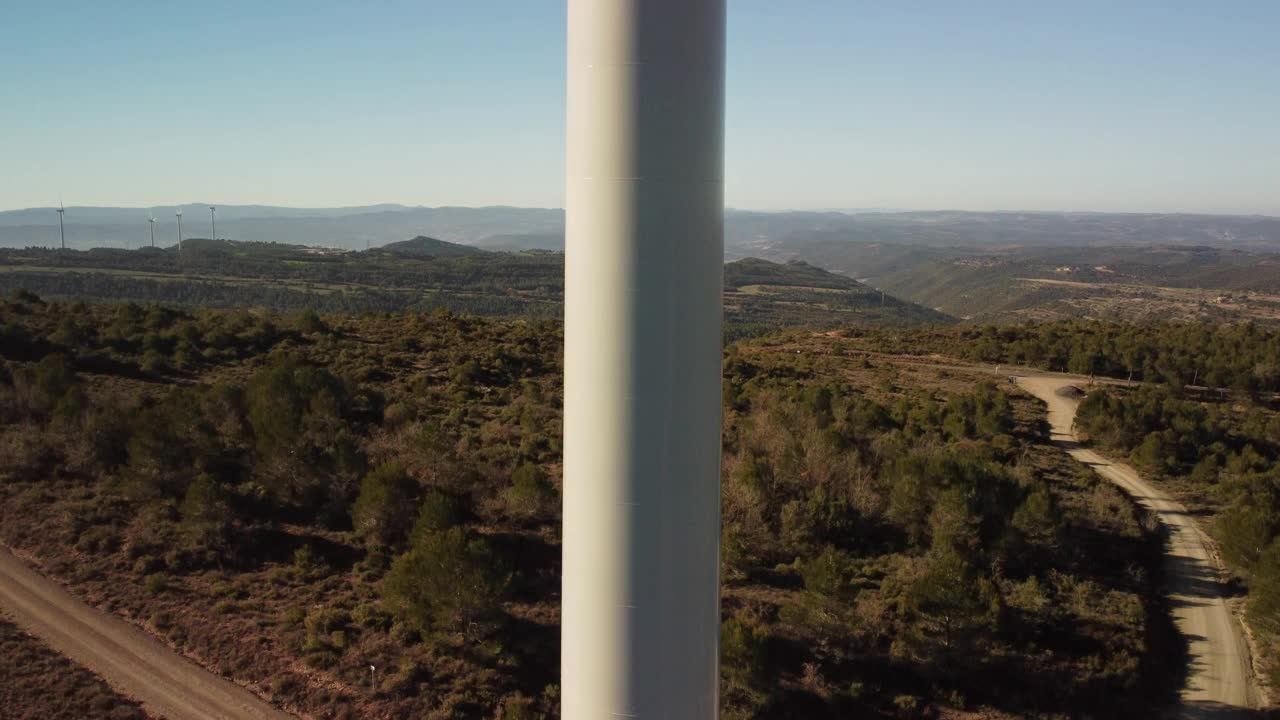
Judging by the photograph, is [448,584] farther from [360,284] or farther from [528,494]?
[360,284]

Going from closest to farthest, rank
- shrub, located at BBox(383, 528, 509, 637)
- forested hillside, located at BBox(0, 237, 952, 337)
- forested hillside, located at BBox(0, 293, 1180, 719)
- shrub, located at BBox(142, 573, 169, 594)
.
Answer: forested hillside, located at BBox(0, 293, 1180, 719)
shrub, located at BBox(383, 528, 509, 637)
shrub, located at BBox(142, 573, 169, 594)
forested hillside, located at BBox(0, 237, 952, 337)

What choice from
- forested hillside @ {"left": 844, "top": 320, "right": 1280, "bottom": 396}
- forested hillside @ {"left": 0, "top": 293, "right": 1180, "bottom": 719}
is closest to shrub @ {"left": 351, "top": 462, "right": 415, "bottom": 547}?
forested hillside @ {"left": 0, "top": 293, "right": 1180, "bottom": 719}

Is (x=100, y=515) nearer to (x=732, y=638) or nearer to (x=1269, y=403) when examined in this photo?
(x=732, y=638)

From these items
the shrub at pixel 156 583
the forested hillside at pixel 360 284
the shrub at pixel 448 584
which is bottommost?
the shrub at pixel 156 583

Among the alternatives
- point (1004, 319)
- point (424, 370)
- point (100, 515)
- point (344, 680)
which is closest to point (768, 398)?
point (424, 370)

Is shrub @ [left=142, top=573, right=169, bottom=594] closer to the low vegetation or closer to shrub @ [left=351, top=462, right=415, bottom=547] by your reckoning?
the low vegetation

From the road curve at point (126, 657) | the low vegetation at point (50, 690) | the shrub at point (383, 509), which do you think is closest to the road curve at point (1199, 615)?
the shrub at point (383, 509)

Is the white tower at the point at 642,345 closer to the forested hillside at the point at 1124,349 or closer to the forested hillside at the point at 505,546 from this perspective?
the forested hillside at the point at 505,546
